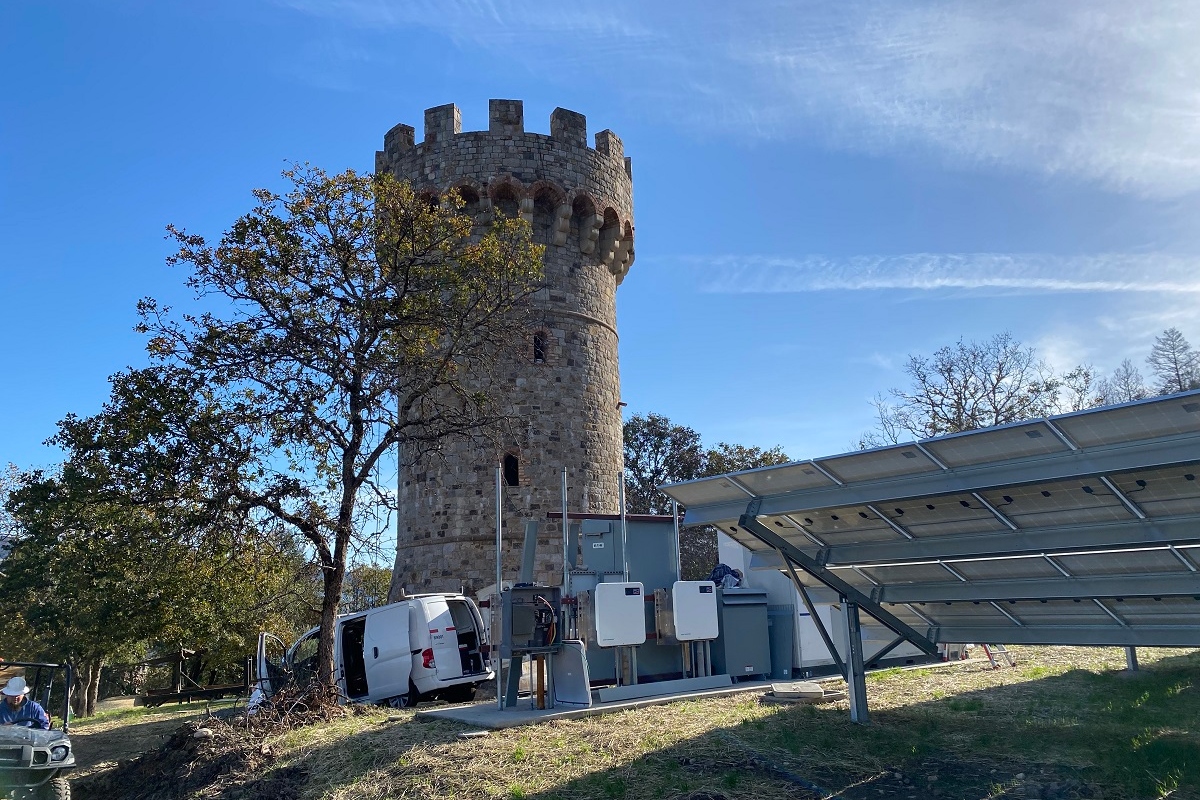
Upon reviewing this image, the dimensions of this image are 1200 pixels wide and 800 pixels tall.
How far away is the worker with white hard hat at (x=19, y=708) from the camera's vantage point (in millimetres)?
8500

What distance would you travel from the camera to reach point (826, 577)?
9.18 metres

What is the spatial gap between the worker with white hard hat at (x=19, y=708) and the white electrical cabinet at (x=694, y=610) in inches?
305

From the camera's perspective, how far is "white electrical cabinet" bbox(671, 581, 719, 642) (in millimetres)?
12688

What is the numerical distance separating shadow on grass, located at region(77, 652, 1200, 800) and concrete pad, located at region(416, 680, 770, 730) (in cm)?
27

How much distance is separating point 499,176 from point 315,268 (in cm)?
957

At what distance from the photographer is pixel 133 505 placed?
488 inches

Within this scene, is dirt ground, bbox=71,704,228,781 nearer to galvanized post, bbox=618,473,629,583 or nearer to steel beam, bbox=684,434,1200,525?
galvanized post, bbox=618,473,629,583

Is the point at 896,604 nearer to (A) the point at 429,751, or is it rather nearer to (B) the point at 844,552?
(B) the point at 844,552

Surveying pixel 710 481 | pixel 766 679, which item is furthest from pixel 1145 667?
pixel 710 481

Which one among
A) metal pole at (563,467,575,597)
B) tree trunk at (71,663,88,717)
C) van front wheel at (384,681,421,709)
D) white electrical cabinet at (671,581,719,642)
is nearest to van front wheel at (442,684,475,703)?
van front wheel at (384,681,421,709)

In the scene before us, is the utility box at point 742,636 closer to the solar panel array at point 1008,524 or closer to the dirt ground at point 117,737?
the solar panel array at point 1008,524

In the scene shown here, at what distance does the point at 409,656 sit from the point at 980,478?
8.92 meters

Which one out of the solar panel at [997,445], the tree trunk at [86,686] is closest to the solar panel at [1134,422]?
the solar panel at [997,445]

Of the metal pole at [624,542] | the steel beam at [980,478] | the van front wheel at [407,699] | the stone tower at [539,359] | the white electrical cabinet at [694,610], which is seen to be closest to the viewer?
the steel beam at [980,478]
